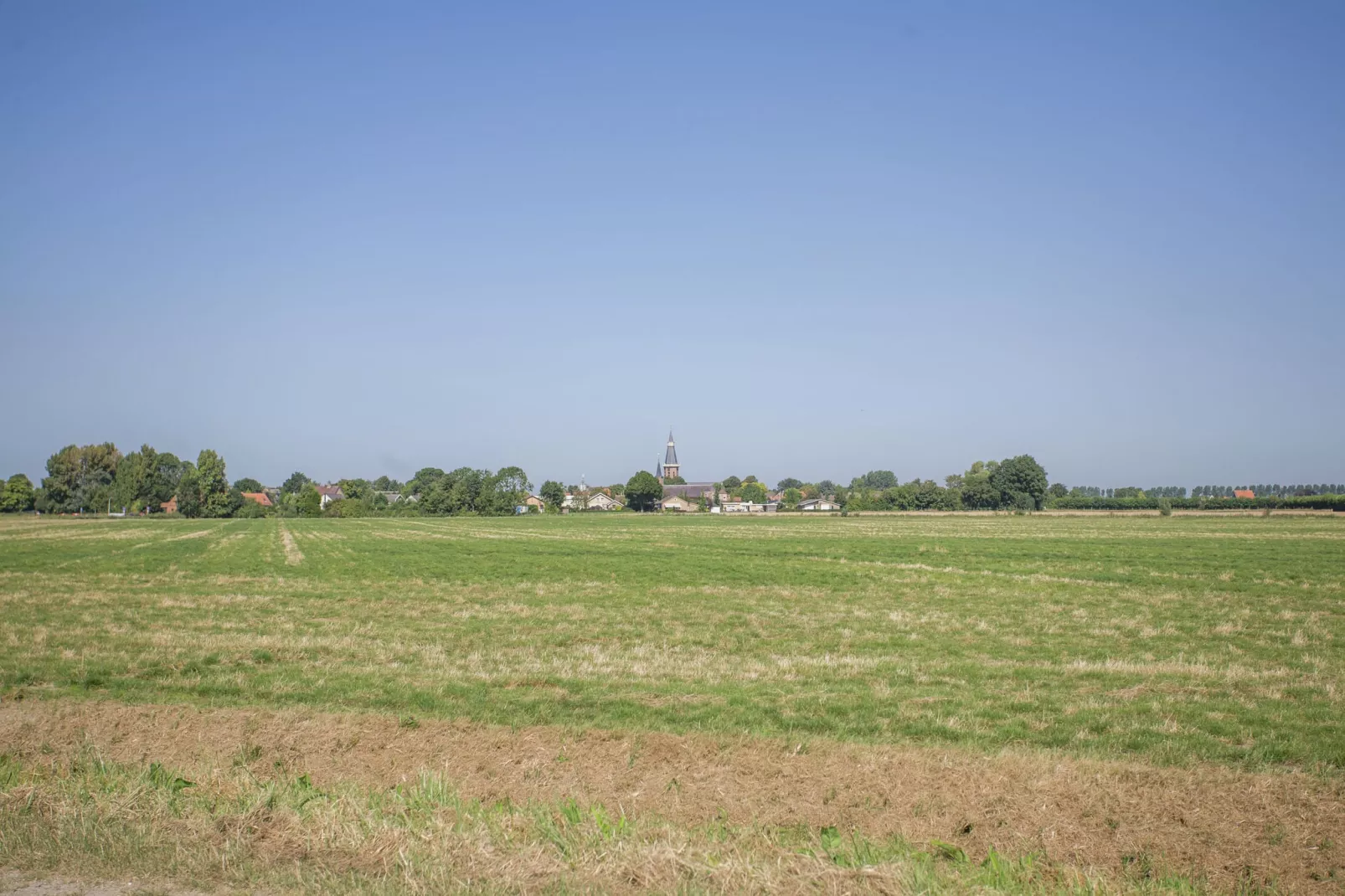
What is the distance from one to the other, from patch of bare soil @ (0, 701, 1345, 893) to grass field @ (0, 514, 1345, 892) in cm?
6

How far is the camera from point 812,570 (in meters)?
37.2

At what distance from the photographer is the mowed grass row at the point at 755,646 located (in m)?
12.1

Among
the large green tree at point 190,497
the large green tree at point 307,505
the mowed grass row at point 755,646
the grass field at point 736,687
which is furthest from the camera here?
the large green tree at point 307,505

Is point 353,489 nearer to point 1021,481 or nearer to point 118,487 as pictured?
point 118,487

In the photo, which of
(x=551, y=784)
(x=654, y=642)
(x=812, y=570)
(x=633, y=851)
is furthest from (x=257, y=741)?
(x=812, y=570)

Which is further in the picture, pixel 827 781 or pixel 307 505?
pixel 307 505

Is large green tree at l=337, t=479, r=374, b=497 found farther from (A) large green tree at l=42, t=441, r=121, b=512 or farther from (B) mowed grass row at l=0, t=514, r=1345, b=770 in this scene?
(B) mowed grass row at l=0, t=514, r=1345, b=770

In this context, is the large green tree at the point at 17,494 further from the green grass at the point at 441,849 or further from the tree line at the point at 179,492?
the green grass at the point at 441,849

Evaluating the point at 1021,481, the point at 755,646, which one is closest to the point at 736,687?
the point at 755,646

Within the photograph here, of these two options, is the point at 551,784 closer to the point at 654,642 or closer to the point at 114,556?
the point at 654,642

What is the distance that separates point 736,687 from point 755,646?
4443mm

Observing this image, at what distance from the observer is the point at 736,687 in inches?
554

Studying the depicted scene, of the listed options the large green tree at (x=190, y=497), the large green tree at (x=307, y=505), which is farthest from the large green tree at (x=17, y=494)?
the large green tree at (x=307, y=505)

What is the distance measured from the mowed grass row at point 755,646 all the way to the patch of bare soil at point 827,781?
1705 mm
